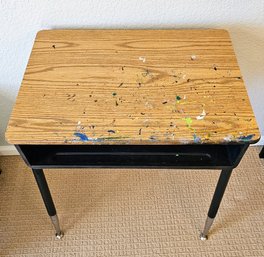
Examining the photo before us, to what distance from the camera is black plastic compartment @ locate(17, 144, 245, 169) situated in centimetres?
72

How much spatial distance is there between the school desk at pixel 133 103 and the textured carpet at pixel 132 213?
0.29 metres

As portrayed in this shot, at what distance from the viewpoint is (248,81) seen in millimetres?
1065

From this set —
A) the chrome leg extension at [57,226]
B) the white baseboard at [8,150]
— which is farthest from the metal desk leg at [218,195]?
the white baseboard at [8,150]

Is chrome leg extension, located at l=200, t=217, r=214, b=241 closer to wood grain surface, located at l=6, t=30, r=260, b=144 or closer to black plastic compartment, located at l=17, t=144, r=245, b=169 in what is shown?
black plastic compartment, located at l=17, t=144, r=245, b=169

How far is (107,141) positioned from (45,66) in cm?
27

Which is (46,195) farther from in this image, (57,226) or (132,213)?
(132,213)

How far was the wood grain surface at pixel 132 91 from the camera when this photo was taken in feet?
2.09

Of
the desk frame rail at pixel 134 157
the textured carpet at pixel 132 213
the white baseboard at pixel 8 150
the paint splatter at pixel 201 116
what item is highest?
the paint splatter at pixel 201 116

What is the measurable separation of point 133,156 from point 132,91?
15cm

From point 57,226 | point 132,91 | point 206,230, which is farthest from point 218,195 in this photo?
point 57,226

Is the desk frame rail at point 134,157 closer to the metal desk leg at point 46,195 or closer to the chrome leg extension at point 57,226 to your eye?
the metal desk leg at point 46,195

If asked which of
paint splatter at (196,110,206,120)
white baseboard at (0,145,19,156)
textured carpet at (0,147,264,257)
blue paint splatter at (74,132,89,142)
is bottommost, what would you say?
textured carpet at (0,147,264,257)

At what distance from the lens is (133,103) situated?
686 mm

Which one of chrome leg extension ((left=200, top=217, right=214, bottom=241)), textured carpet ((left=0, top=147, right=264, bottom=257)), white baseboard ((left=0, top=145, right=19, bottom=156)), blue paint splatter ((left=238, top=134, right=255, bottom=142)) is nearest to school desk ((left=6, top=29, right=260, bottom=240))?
blue paint splatter ((left=238, top=134, right=255, bottom=142))
